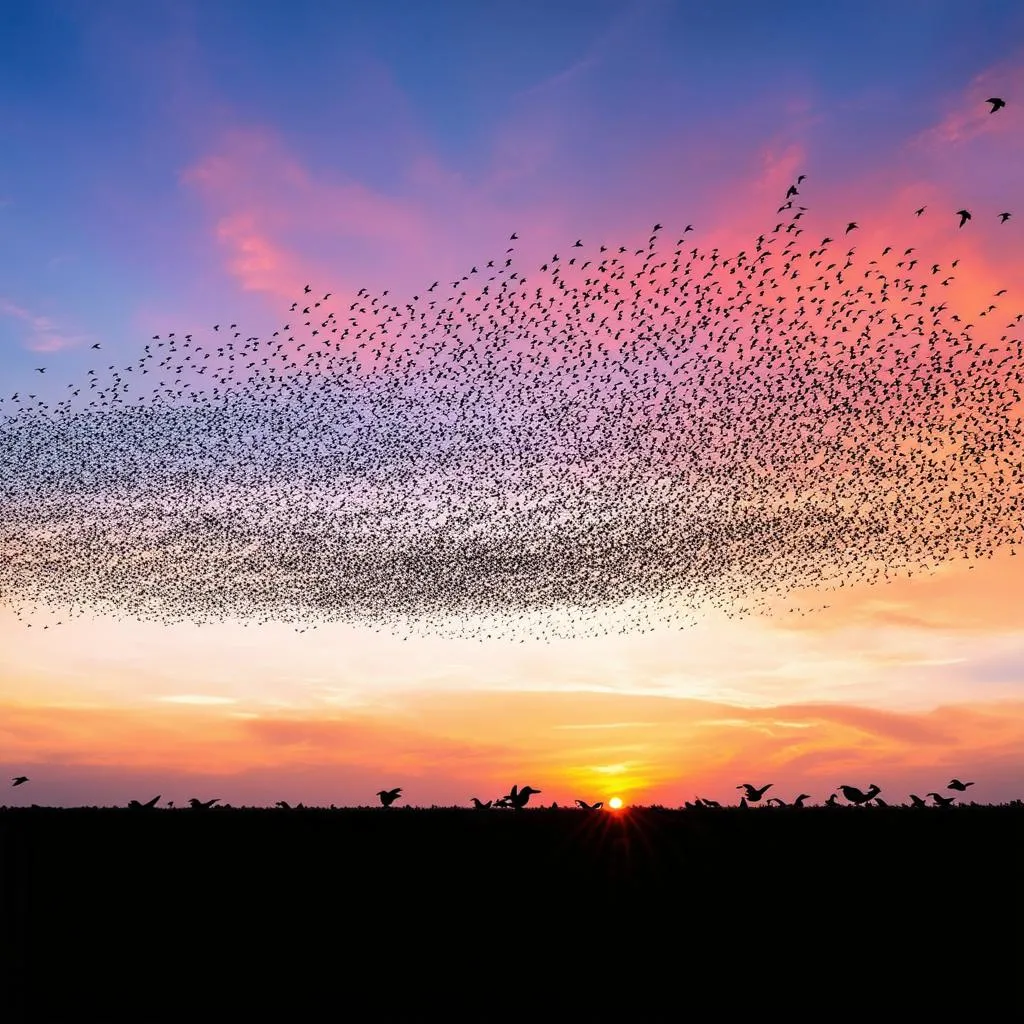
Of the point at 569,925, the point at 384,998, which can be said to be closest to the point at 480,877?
the point at 569,925

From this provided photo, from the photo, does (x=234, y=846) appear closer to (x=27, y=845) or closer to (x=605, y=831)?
(x=27, y=845)

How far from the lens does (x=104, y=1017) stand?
19312mm

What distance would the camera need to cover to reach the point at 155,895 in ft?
75.7

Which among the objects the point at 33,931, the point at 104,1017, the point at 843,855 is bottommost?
the point at 104,1017

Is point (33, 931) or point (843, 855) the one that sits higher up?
point (843, 855)

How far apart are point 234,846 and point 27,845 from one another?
416cm

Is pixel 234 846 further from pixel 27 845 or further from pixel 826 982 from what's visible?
pixel 826 982

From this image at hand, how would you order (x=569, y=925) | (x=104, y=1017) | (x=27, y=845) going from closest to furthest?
1. (x=104, y=1017)
2. (x=569, y=925)
3. (x=27, y=845)

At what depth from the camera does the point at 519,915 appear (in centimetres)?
2256

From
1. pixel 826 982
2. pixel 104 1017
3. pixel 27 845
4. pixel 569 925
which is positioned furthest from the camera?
pixel 27 845

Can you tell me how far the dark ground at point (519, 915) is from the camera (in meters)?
→ 20.3

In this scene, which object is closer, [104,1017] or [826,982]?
[104,1017]

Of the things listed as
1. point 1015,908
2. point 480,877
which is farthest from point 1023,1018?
point 480,877

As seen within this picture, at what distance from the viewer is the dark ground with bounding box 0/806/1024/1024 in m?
20.3
